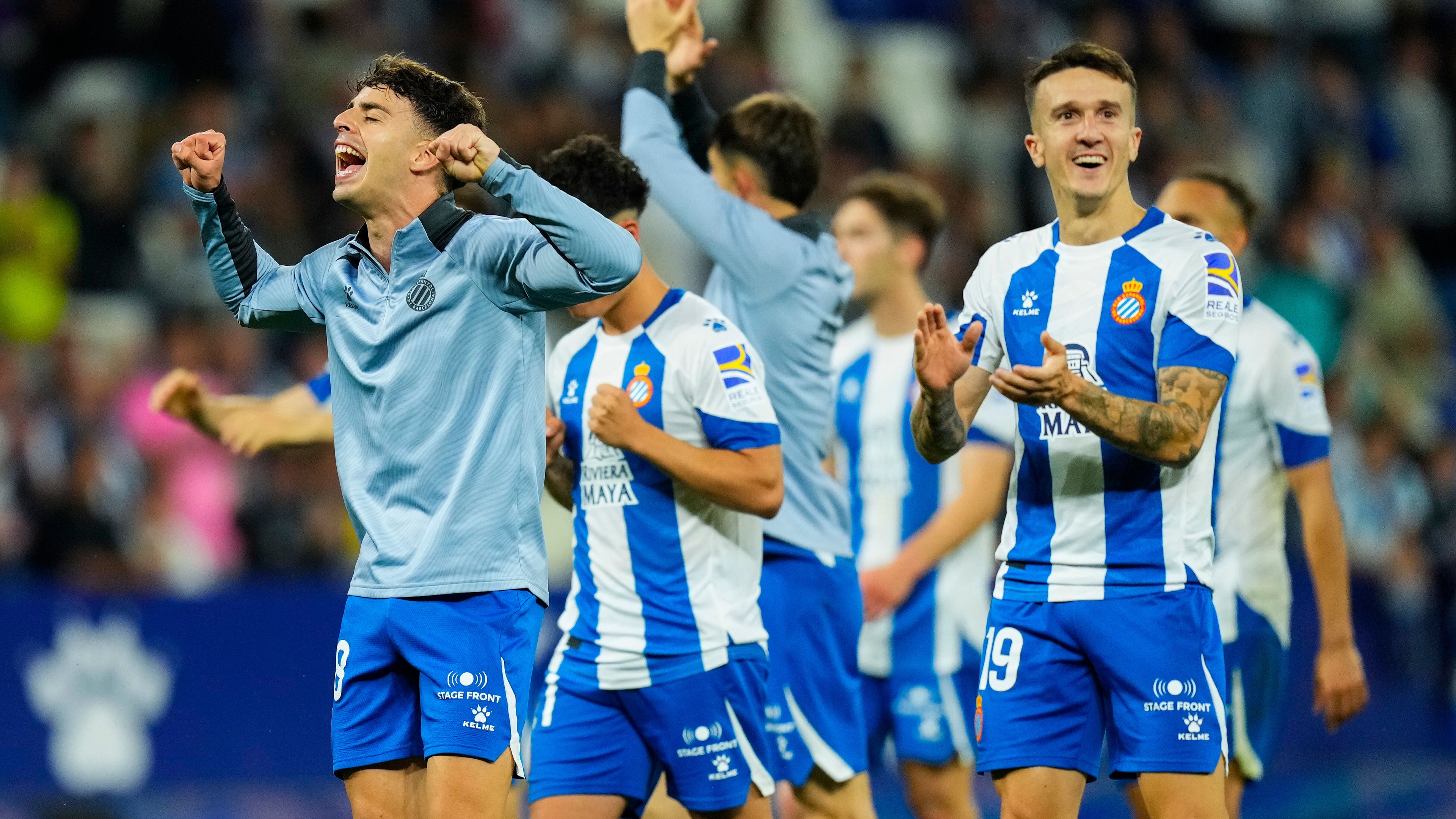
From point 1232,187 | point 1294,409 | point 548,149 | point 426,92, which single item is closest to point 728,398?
point 426,92

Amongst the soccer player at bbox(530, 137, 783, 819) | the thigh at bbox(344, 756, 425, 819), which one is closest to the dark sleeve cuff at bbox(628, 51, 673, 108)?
the soccer player at bbox(530, 137, 783, 819)

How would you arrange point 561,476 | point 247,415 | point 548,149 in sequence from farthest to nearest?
point 548,149
point 247,415
point 561,476

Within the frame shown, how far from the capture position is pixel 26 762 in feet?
32.6

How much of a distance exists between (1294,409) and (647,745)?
2.66m

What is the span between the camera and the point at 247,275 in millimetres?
4867

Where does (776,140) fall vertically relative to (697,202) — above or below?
above

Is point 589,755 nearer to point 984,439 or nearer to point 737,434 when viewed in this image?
point 737,434

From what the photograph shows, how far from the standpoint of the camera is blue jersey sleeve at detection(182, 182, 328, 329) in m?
4.76

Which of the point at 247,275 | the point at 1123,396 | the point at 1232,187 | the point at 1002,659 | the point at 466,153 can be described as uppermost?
the point at 1232,187

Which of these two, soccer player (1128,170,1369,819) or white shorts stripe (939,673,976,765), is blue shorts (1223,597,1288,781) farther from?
white shorts stripe (939,673,976,765)

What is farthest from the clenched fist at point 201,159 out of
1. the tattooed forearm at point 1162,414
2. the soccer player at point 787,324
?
the tattooed forearm at point 1162,414

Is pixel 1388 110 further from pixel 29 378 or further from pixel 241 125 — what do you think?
pixel 29 378

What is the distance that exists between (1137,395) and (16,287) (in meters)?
9.23

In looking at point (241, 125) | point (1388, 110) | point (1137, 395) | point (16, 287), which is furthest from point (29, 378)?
point (1388, 110)
